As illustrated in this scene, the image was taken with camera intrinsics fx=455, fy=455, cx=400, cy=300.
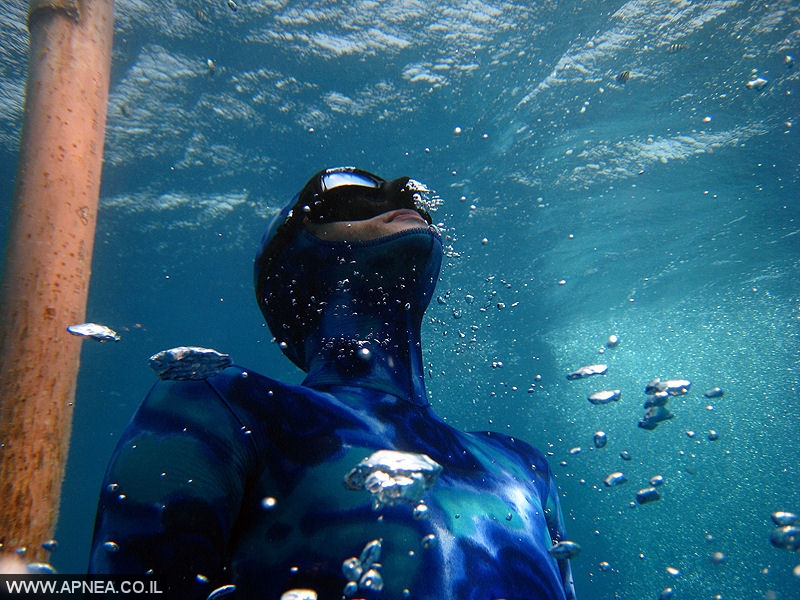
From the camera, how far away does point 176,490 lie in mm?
1167

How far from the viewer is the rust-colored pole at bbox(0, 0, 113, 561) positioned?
254cm

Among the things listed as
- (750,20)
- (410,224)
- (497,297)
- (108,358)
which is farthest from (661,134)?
(108,358)

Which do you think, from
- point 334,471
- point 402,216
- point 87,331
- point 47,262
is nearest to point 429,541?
point 334,471

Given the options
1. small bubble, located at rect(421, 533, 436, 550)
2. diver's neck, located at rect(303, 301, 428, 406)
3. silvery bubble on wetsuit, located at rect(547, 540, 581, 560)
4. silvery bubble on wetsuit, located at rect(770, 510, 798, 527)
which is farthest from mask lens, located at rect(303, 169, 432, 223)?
silvery bubble on wetsuit, located at rect(770, 510, 798, 527)

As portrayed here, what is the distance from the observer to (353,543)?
1389 mm

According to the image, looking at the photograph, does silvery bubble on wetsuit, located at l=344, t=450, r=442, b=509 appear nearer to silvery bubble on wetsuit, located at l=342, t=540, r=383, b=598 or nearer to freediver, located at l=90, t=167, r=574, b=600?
freediver, located at l=90, t=167, r=574, b=600

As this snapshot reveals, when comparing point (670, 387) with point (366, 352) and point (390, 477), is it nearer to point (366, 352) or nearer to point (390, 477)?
point (366, 352)

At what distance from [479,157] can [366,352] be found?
13.0 metres

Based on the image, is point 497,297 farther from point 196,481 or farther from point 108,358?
point 196,481

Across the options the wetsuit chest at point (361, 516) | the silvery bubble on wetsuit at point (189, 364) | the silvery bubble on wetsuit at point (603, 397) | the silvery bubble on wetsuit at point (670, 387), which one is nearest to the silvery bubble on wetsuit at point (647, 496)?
the silvery bubble on wetsuit at point (603, 397)

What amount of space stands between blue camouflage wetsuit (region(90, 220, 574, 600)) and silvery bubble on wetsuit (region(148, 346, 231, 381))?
40mm

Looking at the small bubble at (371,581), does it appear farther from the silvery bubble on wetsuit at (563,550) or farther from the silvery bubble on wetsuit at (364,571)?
the silvery bubble on wetsuit at (563,550)

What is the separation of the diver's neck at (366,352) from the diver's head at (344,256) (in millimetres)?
23

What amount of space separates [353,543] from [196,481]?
1.68 feet
